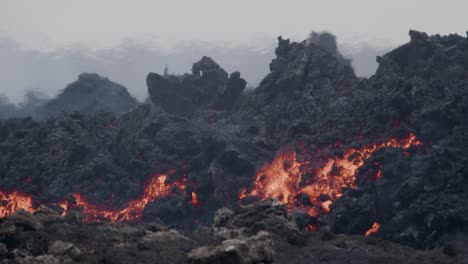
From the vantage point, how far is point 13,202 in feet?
211

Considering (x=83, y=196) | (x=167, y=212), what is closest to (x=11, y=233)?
(x=167, y=212)

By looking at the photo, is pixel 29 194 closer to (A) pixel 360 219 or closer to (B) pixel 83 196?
(B) pixel 83 196

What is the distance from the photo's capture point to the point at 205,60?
9119 cm

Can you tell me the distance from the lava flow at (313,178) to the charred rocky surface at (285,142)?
90 centimetres

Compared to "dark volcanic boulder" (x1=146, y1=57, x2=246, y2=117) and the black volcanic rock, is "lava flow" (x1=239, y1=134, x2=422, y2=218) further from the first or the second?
the black volcanic rock

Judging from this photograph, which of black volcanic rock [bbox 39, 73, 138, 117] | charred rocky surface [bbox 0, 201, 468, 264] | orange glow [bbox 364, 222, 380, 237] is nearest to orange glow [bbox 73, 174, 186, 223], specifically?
charred rocky surface [bbox 0, 201, 468, 264]

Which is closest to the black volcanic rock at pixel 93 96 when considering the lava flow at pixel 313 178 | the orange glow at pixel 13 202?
the orange glow at pixel 13 202

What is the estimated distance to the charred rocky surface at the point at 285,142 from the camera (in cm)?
4388

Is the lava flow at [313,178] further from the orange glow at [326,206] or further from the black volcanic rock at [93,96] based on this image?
the black volcanic rock at [93,96]

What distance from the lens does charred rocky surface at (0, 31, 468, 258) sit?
43875 mm

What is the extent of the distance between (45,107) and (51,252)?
119179mm

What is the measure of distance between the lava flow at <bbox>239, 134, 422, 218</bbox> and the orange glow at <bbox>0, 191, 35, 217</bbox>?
1182 inches

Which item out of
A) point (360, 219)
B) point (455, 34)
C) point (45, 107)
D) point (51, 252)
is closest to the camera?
point (51, 252)

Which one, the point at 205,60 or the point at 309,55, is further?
the point at 205,60
